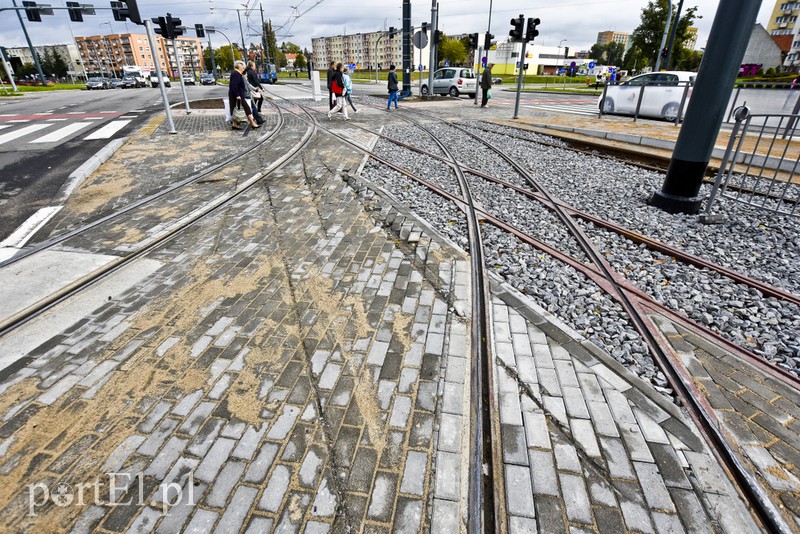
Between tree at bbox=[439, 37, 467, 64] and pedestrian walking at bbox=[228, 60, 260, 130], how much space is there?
81.0 metres

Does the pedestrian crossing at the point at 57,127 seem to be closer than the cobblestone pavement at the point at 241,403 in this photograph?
No

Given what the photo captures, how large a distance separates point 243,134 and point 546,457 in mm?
11867

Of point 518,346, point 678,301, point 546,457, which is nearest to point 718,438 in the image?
point 546,457

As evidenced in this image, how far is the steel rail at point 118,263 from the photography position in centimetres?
324

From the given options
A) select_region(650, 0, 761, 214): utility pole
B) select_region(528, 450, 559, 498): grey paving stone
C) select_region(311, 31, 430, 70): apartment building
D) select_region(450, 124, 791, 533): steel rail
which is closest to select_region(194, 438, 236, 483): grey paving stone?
select_region(528, 450, 559, 498): grey paving stone

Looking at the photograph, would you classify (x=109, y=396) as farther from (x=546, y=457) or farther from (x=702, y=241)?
(x=702, y=241)

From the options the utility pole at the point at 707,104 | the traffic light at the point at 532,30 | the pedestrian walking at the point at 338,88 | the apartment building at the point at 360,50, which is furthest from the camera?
the apartment building at the point at 360,50

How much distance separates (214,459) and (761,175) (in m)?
8.71

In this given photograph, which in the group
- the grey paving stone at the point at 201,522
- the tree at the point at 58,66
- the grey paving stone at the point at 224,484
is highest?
the tree at the point at 58,66

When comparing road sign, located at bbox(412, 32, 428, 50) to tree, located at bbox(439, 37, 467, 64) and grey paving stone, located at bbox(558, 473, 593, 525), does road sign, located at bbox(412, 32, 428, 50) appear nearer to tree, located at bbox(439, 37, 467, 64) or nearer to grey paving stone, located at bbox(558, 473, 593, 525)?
grey paving stone, located at bbox(558, 473, 593, 525)

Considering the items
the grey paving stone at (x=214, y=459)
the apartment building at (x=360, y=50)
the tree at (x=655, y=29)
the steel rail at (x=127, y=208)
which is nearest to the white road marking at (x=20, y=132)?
the steel rail at (x=127, y=208)

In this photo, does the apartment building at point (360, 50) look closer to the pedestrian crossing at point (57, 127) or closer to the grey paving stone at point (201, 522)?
the pedestrian crossing at point (57, 127)

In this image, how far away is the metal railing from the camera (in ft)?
17.6

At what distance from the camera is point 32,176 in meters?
7.48
